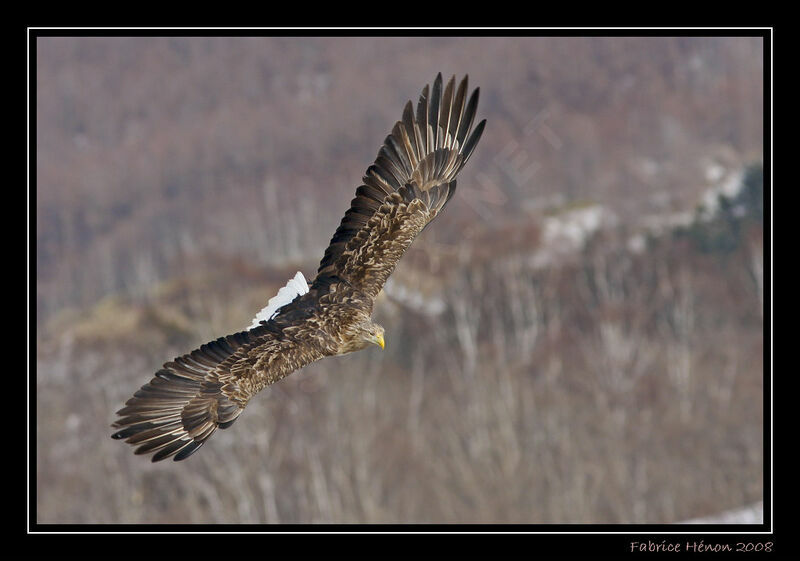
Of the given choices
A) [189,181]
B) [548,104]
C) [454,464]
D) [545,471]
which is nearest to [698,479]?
[545,471]

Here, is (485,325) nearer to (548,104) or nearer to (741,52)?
(548,104)

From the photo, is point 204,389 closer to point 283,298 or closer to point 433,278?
point 283,298

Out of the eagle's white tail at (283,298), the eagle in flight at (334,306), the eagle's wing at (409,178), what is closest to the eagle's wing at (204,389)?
the eagle in flight at (334,306)

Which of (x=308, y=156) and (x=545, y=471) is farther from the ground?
(x=308, y=156)

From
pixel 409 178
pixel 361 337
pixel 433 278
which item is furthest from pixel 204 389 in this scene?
pixel 433 278

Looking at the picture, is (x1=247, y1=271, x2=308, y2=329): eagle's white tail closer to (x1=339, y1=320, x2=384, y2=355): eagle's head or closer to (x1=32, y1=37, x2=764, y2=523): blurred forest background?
(x1=339, y1=320, x2=384, y2=355): eagle's head

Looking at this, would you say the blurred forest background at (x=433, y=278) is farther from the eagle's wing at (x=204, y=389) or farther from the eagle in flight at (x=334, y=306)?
the eagle's wing at (x=204, y=389)
